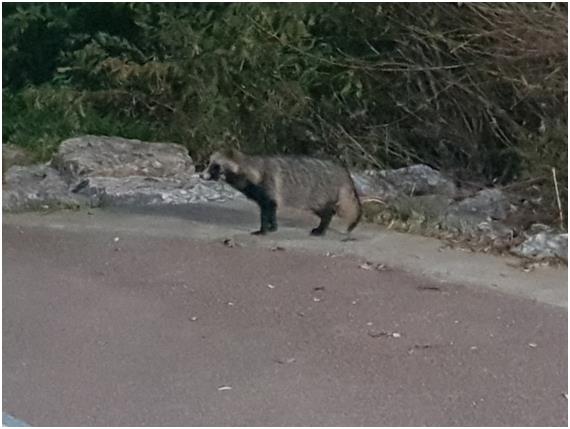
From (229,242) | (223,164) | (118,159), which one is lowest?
(118,159)

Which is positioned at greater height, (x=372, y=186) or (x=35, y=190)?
(x=372, y=186)

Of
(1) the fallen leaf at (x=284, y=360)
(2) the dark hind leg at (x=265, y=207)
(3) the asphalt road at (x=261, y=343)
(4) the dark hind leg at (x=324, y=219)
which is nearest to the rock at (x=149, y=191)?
(2) the dark hind leg at (x=265, y=207)

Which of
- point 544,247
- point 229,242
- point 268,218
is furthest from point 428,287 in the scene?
point 268,218

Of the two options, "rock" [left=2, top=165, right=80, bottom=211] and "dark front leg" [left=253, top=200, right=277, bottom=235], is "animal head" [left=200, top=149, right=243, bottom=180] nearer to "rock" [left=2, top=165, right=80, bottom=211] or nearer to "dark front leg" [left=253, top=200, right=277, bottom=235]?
"dark front leg" [left=253, top=200, right=277, bottom=235]

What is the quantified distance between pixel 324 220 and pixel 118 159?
2709 millimetres

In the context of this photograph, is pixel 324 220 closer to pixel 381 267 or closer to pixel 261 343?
pixel 381 267

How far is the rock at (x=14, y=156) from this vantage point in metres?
11.6

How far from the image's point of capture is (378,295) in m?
7.50

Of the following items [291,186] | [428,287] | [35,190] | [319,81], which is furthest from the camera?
[319,81]

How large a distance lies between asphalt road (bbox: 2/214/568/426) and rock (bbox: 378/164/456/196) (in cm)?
191

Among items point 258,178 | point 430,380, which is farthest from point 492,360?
point 258,178

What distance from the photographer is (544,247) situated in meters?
8.30

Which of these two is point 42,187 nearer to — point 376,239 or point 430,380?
point 376,239

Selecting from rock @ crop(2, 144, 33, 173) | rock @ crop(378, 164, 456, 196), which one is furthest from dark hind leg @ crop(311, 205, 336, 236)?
rock @ crop(2, 144, 33, 173)
